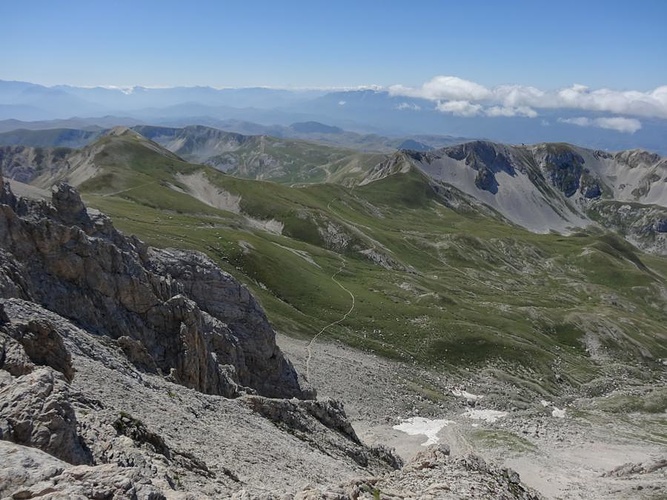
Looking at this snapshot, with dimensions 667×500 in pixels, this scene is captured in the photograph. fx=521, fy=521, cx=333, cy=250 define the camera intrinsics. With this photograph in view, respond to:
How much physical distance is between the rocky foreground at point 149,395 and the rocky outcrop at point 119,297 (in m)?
0.14

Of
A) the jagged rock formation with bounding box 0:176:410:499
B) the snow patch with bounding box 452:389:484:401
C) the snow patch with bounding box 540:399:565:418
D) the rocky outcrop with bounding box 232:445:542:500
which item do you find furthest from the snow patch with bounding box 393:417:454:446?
the rocky outcrop with bounding box 232:445:542:500

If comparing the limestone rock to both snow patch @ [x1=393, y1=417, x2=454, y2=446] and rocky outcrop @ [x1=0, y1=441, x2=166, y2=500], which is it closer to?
rocky outcrop @ [x1=0, y1=441, x2=166, y2=500]

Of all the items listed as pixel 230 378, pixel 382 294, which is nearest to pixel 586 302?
pixel 382 294

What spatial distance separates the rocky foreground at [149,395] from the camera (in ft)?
65.3

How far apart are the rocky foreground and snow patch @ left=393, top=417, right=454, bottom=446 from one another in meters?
16.0

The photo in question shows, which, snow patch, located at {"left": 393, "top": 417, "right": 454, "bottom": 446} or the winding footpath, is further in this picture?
the winding footpath

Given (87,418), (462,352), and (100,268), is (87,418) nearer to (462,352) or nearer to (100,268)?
(100,268)

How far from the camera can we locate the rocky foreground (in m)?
19.9

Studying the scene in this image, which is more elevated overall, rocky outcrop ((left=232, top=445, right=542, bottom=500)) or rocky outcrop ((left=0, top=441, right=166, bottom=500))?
rocky outcrop ((left=0, top=441, right=166, bottom=500))

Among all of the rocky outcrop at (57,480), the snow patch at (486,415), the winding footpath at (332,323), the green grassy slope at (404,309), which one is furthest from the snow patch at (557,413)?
the rocky outcrop at (57,480)

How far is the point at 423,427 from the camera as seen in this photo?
72125mm

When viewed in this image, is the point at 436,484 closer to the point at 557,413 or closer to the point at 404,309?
the point at 557,413

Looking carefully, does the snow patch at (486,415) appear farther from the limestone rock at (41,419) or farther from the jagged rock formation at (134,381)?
the limestone rock at (41,419)

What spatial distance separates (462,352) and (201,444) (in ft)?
257
